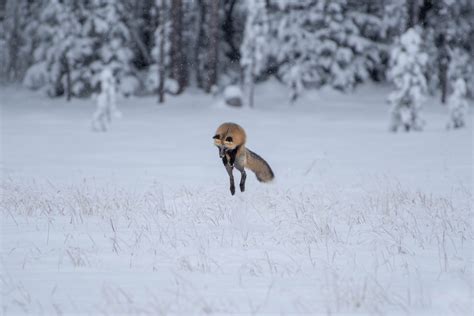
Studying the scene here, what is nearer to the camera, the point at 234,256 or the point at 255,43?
the point at 234,256

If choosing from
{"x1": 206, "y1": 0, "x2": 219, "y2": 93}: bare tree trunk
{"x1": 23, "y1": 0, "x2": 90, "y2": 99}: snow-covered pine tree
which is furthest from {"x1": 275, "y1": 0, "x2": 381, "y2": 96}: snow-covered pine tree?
{"x1": 23, "y1": 0, "x2": 90, "y2": 99}: snow-covered pine tree

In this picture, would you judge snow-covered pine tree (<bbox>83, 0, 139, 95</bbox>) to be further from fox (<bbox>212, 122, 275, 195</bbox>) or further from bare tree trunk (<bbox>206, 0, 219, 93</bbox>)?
fox (<bbox>212, 122, 275, 195</bbox>)

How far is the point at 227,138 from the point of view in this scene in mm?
7031

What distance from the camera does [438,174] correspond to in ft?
43.1

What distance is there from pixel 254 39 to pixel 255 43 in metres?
0.25

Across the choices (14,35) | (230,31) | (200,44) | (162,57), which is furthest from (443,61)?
(14,35)

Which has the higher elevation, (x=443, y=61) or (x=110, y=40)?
(x=110, y=40)

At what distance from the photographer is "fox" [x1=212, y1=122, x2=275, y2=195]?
23.4 ft

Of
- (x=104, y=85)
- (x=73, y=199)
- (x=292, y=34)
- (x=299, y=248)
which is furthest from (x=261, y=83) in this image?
(x=299, y=248)

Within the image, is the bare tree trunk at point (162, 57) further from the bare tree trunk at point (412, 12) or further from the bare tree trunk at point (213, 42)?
the bare tree trunk at point (412, 12)

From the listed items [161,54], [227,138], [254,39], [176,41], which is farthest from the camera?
[176,41]

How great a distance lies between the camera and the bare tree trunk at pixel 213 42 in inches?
1396

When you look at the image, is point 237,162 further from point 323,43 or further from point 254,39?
point 323,43

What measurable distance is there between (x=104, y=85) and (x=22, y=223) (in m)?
20.6
